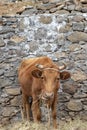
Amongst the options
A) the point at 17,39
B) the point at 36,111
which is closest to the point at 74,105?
the point at 36,111

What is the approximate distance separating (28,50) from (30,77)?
126 centimetres

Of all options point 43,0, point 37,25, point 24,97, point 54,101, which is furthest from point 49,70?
point 43,0

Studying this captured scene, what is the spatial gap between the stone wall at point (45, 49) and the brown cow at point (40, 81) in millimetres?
479

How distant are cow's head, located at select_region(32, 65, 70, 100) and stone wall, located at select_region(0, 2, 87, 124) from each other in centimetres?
147

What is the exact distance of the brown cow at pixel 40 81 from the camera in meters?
9.53

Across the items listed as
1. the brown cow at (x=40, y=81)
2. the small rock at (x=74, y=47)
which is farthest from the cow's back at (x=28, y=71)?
the small rock at (x=74, y=47)

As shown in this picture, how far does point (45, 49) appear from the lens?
1139 cm

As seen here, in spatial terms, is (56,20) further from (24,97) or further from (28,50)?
(24,97)

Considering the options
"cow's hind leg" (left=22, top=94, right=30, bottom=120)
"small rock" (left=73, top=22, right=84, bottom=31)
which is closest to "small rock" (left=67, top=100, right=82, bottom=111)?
"cow's hind leg" (left=22, top=94, right=30, bottom=120)

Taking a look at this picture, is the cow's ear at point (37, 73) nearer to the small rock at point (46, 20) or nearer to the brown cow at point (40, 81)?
the brown cow at point (40, 81)

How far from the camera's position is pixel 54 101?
988cm

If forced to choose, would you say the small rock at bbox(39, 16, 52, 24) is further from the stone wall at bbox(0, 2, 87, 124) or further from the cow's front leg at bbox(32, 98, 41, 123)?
the cow's front leg at bbox(32, 98, 41, 123)

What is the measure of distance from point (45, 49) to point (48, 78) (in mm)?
1947

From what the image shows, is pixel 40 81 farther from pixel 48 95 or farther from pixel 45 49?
pixel 45 49
